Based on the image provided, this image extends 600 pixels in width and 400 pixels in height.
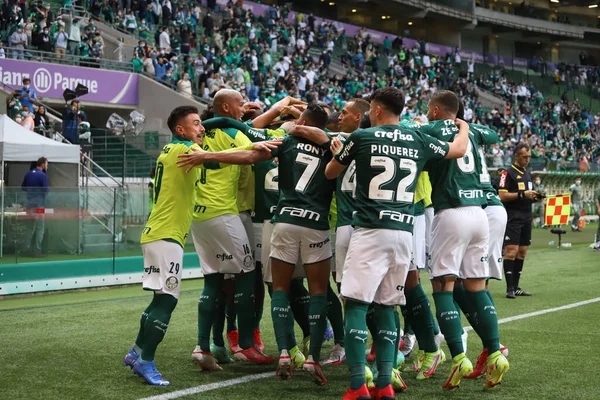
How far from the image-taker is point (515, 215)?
485 inches

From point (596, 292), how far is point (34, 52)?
17.0 meters

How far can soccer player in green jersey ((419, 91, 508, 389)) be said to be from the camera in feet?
21.5

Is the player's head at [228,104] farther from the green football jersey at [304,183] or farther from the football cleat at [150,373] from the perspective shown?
the football cleat at [150,373]

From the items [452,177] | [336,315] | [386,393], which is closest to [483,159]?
[452,177]

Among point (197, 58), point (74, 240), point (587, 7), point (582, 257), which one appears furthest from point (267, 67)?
point (587, 7)

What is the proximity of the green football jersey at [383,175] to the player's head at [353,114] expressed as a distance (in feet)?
4.09

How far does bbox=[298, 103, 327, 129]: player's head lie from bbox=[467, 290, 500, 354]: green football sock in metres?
1.94

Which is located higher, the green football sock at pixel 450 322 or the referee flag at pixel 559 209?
the green football sock at pixel 450 322

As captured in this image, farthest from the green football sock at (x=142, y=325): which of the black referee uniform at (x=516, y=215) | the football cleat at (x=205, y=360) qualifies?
the black referee uniform at (x=516, y=215)

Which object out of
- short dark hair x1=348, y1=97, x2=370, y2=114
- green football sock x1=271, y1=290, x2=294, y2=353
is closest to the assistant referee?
short dark hair x1=348, y1=97, x2=370, y2=114

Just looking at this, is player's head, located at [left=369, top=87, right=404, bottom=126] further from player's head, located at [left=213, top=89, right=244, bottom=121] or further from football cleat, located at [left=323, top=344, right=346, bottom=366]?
football cleat, located at [left=323, top=344, right=346, bottom=366]

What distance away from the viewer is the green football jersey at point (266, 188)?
771cm

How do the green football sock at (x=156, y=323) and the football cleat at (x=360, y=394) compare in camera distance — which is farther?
the green football sock at (x=156, y=323)

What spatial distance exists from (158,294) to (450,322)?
2.37m
